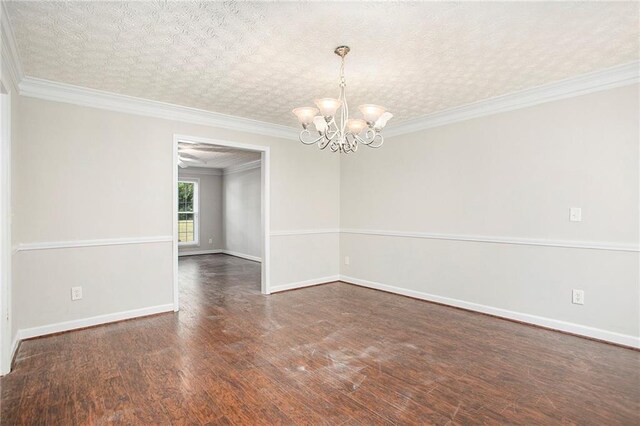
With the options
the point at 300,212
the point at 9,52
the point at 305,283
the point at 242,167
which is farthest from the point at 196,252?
the point at 9,52

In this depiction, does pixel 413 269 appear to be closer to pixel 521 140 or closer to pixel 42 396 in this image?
pixel 521 140

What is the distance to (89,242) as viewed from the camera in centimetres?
366

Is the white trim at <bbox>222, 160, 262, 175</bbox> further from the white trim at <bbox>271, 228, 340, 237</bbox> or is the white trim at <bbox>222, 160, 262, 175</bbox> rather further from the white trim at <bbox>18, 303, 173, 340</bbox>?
the white trim at <bbox>18, 303, 173, 340</bbox>

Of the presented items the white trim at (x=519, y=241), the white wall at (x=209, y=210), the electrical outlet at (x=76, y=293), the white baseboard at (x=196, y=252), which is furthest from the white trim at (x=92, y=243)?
the white wall at (x=209, y=210)

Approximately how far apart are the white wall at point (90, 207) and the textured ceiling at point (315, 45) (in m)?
0.47

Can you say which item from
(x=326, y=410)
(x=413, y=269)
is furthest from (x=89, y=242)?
(x=413, y=269)

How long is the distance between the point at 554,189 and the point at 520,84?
112 cm

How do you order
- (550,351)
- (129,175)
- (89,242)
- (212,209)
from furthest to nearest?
(212,209) → (129,175) → (89,242) → (550,351)

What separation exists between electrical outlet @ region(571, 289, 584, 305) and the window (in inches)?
334

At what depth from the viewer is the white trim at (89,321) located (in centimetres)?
333

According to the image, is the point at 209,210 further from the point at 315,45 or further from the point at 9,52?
the point at 315,45

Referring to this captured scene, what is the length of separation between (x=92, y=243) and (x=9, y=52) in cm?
190

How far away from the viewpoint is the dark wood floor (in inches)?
83.3

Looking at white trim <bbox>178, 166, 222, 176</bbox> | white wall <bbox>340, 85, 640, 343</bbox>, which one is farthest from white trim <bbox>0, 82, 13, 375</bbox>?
white trim <bbox>178, 166, 222, 176</bbox>
